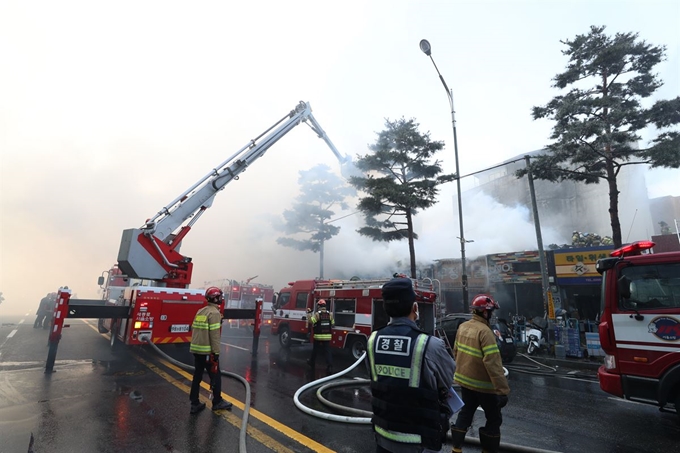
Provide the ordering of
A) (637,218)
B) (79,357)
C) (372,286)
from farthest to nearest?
(637,218) < (372,286) < (79,357)

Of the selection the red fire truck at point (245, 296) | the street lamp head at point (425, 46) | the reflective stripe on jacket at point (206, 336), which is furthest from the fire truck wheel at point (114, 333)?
the street lamp head at point (425, 46)

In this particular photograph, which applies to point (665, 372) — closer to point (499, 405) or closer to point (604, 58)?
point (499, 405)

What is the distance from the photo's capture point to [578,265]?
52.6ft

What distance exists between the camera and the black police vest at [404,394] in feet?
6.24

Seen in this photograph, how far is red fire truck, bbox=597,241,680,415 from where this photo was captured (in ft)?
14.2

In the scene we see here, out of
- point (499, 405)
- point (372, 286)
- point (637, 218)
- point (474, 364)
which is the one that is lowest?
point (499, 405)

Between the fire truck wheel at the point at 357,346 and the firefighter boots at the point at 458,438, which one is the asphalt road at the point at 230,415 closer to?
the firefighter boots at the point at 458,438

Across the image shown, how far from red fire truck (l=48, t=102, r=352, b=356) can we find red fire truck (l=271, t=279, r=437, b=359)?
7.93 ft

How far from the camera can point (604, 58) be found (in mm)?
A: 11875

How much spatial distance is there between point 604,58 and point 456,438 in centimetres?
1450

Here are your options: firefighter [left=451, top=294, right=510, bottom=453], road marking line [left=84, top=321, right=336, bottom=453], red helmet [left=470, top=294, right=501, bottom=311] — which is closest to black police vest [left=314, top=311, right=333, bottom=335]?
road marking line [left=84, top=321, right=336, bottom=453]

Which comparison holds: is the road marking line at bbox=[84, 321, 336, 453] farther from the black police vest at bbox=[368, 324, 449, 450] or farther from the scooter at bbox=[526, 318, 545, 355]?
the scooter at bbox=[526, 318, 545, 355]

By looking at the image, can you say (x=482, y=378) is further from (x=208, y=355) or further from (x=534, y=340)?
(x=534, y=340)

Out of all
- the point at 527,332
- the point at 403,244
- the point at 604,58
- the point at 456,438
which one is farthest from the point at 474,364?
the point at 403,244
